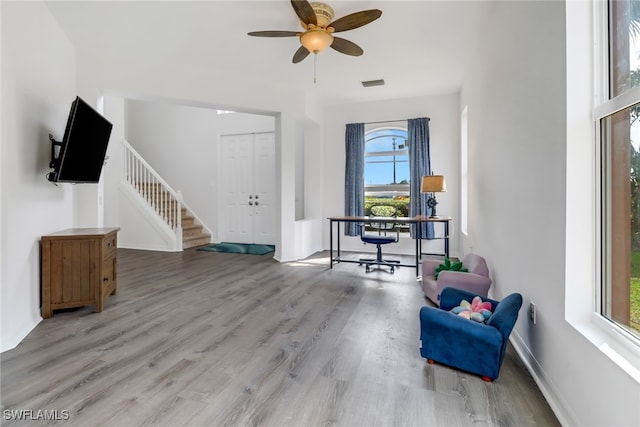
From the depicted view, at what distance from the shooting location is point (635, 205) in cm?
118

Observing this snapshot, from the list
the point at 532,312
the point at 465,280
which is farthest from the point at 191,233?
the point at 532,312

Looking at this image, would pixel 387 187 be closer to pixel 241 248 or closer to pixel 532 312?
pixel 241 248

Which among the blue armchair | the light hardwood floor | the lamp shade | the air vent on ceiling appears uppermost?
the air vent on ceiling

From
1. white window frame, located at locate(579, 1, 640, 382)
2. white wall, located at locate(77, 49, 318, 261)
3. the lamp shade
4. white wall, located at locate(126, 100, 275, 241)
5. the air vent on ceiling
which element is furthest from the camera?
white wall, located at locate(126, 100, 275, 241)

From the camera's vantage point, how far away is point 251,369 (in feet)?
6.28

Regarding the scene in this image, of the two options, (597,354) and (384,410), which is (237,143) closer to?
(384,410)

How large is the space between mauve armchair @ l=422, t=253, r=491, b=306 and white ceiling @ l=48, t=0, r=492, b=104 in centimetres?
248

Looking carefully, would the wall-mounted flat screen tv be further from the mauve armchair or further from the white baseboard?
the white baseboard

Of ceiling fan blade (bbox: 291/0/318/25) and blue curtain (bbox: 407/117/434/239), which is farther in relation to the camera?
blue curtain (bbox: 407/117/434/239)

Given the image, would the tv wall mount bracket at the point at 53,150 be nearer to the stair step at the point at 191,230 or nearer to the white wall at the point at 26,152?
the white wall at the point at 26,152

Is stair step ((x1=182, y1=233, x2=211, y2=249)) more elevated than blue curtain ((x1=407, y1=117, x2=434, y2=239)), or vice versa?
blue curtain ((x1=407, y1=117, x2=434, y2=239))

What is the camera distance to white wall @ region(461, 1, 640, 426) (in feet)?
4.08

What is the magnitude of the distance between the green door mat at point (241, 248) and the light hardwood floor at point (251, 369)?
2701 millimetres

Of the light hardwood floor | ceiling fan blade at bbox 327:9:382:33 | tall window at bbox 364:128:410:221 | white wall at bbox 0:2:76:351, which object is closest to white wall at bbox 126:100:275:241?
tall window at bbox 364:128:410:221
